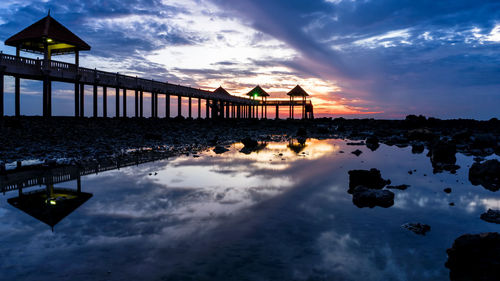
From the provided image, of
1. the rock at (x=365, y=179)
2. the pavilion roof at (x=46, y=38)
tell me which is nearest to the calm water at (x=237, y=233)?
the rock at (x=365, y=179)

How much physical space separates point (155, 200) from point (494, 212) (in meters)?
6.03

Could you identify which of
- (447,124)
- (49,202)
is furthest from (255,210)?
(447,124)

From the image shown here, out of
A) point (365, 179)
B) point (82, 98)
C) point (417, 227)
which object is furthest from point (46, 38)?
point (417, 227)

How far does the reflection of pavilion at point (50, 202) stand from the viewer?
4.80 m

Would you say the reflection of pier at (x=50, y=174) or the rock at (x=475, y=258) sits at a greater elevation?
the reflection of pier at (x=50, y=174)

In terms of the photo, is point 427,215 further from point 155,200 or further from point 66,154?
point 66,154

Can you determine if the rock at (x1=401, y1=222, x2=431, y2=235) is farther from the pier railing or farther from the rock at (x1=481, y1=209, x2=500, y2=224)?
the pier railing

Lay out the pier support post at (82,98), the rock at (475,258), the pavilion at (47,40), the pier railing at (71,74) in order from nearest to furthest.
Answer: the rock at (475,258) < the pier railing at (71,74) < the pavilion at (47,40) < the pier support post at (82,98)

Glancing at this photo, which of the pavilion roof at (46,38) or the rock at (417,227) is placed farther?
the pavilion roof at (46,38)

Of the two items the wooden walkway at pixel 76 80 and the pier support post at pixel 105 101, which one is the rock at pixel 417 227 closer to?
the wooden walkway at pixel 76 80

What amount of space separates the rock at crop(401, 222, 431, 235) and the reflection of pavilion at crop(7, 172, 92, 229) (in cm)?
519

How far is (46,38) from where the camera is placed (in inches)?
861

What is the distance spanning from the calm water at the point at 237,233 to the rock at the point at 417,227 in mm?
101

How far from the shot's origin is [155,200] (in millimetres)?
5832
